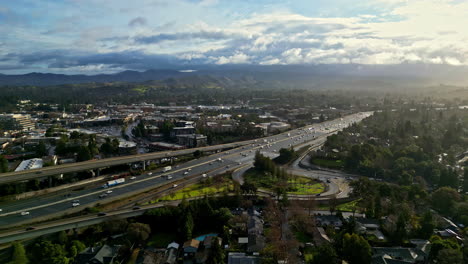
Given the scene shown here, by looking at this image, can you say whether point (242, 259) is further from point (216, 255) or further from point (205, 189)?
point (205, 189)

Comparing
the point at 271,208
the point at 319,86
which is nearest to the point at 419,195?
the point at 271,208

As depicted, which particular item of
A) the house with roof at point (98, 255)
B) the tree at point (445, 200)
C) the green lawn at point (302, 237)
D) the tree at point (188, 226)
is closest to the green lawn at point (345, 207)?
the green lawn at point (302, 237)

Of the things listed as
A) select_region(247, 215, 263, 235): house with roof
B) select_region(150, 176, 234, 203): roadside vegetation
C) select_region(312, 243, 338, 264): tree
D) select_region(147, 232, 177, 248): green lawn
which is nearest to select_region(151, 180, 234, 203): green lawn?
select_region(150, 176, 234, 203): roadside vegetation

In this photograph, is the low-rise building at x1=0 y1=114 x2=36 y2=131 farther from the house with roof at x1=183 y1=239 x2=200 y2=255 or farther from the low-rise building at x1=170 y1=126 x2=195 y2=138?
the house with roof at x1=183 y1=239 x2=200 y2=255

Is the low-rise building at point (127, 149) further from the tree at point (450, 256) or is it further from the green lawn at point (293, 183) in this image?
the tree at point (450, 256)

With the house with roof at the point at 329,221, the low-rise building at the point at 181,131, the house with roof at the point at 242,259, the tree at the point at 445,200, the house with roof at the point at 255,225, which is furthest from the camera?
the low-rise building at the point at 181,131

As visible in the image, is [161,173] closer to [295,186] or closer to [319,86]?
[295,186]
